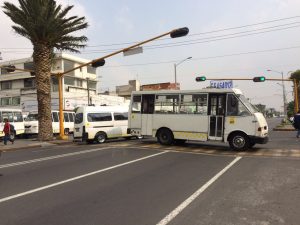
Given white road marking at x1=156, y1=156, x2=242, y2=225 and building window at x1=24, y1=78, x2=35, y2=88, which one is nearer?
white road marking at x1=156, y1=156, x2=242, y2=225

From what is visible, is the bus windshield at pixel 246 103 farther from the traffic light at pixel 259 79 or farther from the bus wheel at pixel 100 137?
the traffic light at pixel 259 79

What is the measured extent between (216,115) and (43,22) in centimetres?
1423

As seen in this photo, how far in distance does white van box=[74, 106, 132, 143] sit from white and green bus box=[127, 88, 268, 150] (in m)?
3.29

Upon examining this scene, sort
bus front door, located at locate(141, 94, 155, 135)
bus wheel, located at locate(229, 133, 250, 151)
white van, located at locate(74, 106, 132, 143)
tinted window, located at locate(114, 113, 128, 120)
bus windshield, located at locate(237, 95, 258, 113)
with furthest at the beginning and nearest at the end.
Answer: tinted window, located at locate(114, 113, 128, 120) < white van, located at locate(74, 106, 132, 143) < bus front door, located at locate(141, 94, 155, 135) < bus windshield, located at locate(237, 95, 258, 113) < bus wheel, located at locate(229, 133, 250, 151)

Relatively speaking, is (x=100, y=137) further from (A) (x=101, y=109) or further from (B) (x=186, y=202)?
(B) (x=186, y=202)

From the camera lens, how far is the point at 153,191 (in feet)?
27.7

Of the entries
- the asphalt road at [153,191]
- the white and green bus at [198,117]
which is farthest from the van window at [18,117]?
the asphalt road at [153,191]

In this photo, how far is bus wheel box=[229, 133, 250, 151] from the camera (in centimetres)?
1641

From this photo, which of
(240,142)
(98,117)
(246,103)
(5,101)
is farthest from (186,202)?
(5,101)

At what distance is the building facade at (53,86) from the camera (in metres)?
61.1

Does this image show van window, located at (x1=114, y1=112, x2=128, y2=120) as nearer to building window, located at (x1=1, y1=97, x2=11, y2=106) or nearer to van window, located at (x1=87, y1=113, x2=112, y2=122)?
van window, located at (x1=87, y1=113, x2=112, y2=122)

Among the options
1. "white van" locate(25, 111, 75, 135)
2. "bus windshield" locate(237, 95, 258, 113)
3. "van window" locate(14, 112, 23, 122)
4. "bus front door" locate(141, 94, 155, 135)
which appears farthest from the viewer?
"white van" locate(25, 111, 75, 135)

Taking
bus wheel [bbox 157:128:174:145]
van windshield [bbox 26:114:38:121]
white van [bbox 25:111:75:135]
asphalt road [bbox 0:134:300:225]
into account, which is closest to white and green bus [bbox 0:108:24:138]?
white van [bbox 25:111:75:135]

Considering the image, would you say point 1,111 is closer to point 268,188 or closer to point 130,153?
point 130,153
